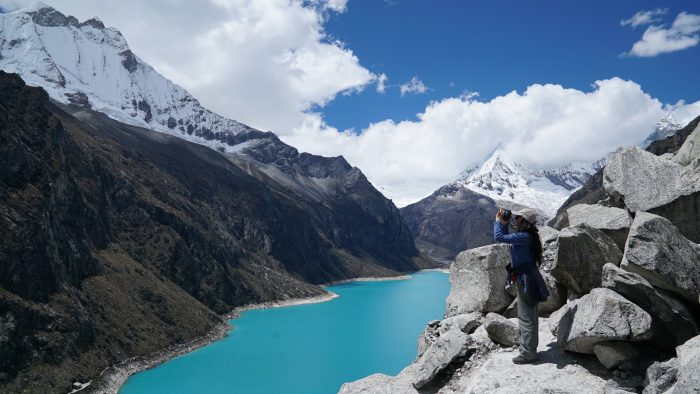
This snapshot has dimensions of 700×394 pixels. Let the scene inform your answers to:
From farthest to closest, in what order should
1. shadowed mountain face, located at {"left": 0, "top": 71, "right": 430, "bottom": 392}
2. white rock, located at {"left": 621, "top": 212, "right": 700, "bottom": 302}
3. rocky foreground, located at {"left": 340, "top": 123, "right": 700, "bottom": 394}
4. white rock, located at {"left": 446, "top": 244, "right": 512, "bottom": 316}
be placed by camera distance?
shadowed mountain face, located at {"left": 0, "top": 71, "right": 430, "bottom": 392} < white rock, located at {"left": 446, "top": 244, "right": 512, "bottom": 316} < white rock, located at {"left": 621, "top": 212, "right": 700, "bottom": 302} < rocky foreground, located at {"left": 340, "top": 123, "right": 700, "bottom": 394}

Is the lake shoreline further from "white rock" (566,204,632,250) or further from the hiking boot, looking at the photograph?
"white rock" (566,204,632,250)

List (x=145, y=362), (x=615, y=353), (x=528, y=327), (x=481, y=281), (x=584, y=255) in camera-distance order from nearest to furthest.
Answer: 1. (x=615, y=353)
2. (x=528, y=327)
3. (x=584, y=255)
4. (x=481, y=281)
5. (x=145, y=362)

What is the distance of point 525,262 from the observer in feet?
37.1

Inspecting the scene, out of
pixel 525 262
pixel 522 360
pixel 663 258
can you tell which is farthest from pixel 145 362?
pixel 663 258

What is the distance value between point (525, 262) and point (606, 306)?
1.96m

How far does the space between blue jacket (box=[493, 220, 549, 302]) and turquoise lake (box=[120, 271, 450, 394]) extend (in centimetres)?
5748

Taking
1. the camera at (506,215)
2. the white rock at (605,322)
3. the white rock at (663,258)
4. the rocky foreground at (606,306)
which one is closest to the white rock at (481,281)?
the rocky foreground at (606,306)

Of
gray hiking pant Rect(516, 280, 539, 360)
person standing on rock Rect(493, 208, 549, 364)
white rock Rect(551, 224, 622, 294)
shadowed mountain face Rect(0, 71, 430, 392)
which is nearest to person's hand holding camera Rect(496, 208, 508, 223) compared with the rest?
person standing on rock Rect(493, 208, 549, 364)

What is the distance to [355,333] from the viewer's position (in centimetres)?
10669

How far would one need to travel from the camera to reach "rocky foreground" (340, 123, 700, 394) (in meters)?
9.78

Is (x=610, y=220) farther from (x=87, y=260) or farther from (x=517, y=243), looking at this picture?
(x=87, y=260)

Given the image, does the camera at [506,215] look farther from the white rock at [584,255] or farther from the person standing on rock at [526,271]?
the white rock at [584,255]

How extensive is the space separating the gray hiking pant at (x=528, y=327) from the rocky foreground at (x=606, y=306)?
1.00 feet

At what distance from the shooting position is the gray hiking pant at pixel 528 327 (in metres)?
11.1
